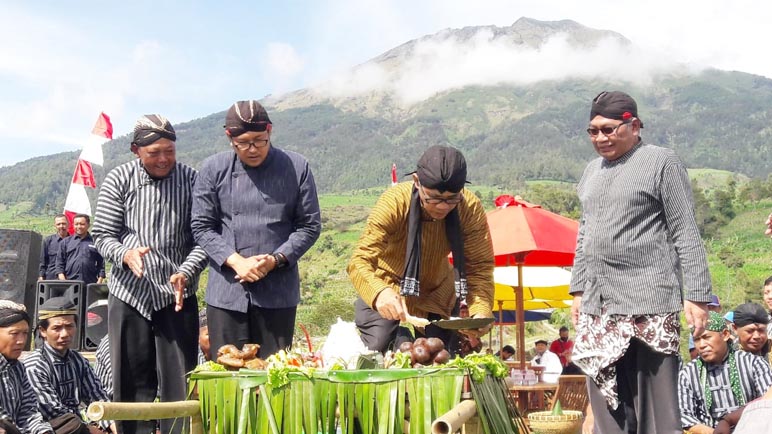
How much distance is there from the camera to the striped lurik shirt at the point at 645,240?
3936mm

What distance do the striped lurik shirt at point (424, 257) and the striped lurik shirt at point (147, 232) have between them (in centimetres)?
81

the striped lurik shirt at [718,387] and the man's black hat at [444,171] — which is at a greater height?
the man's black hat at [444,171]

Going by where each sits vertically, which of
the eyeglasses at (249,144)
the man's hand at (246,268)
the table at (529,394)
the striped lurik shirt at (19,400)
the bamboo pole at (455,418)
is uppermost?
the eyeglasses at (249,144)

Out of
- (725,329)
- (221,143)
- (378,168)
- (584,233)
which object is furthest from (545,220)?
(221,143)

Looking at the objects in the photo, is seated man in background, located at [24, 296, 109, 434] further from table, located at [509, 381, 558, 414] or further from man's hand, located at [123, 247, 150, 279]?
table, located at [509, 381, 558, 414]

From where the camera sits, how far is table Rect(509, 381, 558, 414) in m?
10.1

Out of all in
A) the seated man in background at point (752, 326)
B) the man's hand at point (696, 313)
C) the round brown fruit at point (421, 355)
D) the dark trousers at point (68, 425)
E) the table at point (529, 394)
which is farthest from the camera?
the table at point (529, 394)

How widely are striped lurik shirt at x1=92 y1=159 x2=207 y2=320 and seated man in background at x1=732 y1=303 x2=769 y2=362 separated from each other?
3.98 metres

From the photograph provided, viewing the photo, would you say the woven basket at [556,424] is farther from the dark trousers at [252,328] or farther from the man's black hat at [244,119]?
the man's black hat at [244,119]

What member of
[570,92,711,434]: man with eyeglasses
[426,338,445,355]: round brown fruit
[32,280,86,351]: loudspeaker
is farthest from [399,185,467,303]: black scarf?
[32,280,86,351]: loudspeaker

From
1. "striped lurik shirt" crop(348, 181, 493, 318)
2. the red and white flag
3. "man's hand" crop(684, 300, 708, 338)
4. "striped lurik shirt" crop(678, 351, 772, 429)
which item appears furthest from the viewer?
the red and white flag

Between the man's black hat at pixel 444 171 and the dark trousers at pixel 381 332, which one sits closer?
the man's black hat at pixel 444 171

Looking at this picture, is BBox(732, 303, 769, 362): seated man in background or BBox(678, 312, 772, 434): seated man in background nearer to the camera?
BBox(678, 312, 772, 434): seated man in background

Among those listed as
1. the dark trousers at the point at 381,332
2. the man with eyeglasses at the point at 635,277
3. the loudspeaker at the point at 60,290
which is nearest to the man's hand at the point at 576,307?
the man with eyeglasses at the point at 635,277
